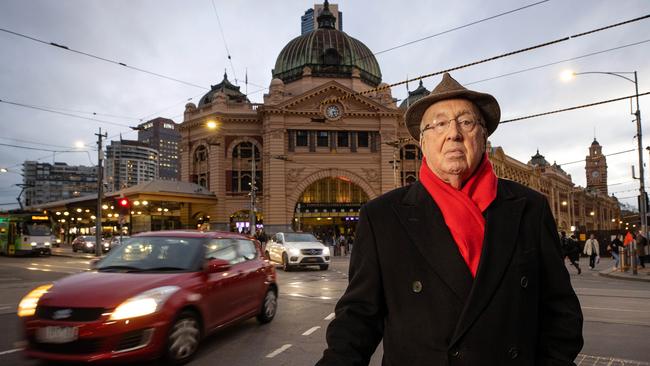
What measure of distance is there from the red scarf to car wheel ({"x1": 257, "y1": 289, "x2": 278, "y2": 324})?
264 inches

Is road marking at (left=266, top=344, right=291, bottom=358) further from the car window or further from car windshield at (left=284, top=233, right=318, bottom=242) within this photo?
car windshield at (left=284, top=233, right=318, bottom=242)

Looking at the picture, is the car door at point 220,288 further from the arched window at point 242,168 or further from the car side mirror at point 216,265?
the arched window at point 242,168

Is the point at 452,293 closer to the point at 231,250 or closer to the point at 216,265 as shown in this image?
the point at 216,265

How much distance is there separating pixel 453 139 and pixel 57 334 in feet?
16.6

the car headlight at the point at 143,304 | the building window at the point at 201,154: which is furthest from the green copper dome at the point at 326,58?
the car headlight at the point at 143,304

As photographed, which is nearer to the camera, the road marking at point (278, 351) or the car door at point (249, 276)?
the road marking at point (278, 351)

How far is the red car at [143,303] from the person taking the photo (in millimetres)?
5297

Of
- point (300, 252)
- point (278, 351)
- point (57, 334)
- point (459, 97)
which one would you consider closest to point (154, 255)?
point (57, 334)

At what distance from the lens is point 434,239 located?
206cm

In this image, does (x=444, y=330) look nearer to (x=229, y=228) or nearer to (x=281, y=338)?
(x=281, y=338)

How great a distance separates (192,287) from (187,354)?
2.74 feet

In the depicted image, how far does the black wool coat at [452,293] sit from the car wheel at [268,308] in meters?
6.55

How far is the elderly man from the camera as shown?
1.95m

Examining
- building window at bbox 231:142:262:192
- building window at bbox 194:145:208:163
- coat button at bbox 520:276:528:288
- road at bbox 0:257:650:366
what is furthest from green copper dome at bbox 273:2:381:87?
coat button at bbox 520:276:528:288
